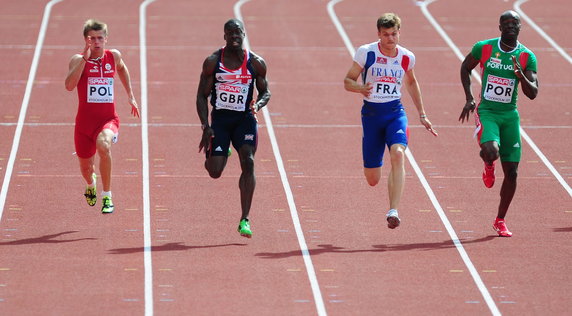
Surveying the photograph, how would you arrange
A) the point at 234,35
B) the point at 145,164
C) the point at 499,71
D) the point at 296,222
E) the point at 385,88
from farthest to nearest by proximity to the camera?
the point at 145,164 < the point at 296,222 < the point at 499,71 < the point at 385,88 < the point at 234,35

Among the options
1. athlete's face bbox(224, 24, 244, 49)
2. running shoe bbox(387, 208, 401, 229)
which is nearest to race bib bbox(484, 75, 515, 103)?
running shoe bbox(387, 208, 401, 229)

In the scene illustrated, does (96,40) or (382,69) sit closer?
(382,69)

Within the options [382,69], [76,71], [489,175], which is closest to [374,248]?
[489,175]

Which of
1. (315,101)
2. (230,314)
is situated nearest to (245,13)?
(315,101)

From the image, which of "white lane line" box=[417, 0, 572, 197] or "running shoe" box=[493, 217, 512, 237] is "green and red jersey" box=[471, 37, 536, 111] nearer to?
"running shoe" box=[493, 217, 512, 237]

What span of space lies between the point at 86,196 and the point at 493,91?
157 inches

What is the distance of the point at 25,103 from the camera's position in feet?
55.9

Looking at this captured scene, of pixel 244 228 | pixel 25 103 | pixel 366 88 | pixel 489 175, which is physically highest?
pixel 366 88

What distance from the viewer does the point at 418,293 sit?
392 inches

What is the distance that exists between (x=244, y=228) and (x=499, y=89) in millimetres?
2649

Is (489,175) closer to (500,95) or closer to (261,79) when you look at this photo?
(500,95)

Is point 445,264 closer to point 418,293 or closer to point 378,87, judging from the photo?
point 418,293

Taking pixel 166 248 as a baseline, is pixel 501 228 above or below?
above

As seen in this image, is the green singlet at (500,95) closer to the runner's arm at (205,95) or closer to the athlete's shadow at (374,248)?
the athlete's shadow at (374,248)
